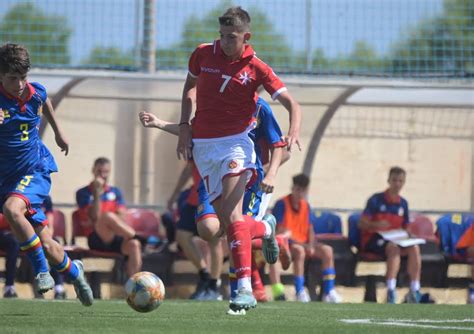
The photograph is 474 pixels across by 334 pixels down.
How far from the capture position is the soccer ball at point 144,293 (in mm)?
7801

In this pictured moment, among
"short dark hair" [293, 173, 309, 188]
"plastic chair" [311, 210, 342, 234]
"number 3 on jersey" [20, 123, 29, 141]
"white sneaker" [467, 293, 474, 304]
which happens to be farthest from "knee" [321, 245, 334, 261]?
"number 3 on jersey" [20, 123, 29, 141]

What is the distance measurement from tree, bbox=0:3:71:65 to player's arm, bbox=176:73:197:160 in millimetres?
7375

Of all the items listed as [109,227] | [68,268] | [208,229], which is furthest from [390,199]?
[68,268]

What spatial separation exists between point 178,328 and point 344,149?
7.46 meters

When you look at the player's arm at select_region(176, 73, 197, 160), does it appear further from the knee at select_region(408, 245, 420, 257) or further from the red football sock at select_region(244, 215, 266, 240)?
the knee at select_region(408, 245, 420, 257)

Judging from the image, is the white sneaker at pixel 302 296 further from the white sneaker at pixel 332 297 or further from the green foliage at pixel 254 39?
the green foliage at pixel 254 39

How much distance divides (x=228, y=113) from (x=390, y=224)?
17.5 ft

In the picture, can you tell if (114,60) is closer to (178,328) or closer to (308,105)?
(308,105)

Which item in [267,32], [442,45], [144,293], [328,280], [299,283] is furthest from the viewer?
[442,45]

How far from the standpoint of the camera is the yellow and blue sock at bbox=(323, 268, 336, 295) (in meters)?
12.8

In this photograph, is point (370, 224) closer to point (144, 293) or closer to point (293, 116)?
point (293, 116)

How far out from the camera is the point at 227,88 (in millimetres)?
8258

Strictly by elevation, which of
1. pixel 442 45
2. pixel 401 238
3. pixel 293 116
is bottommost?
pixel 401 238

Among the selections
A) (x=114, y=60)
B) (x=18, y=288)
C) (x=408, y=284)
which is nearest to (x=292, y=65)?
(x=114, y=60)
